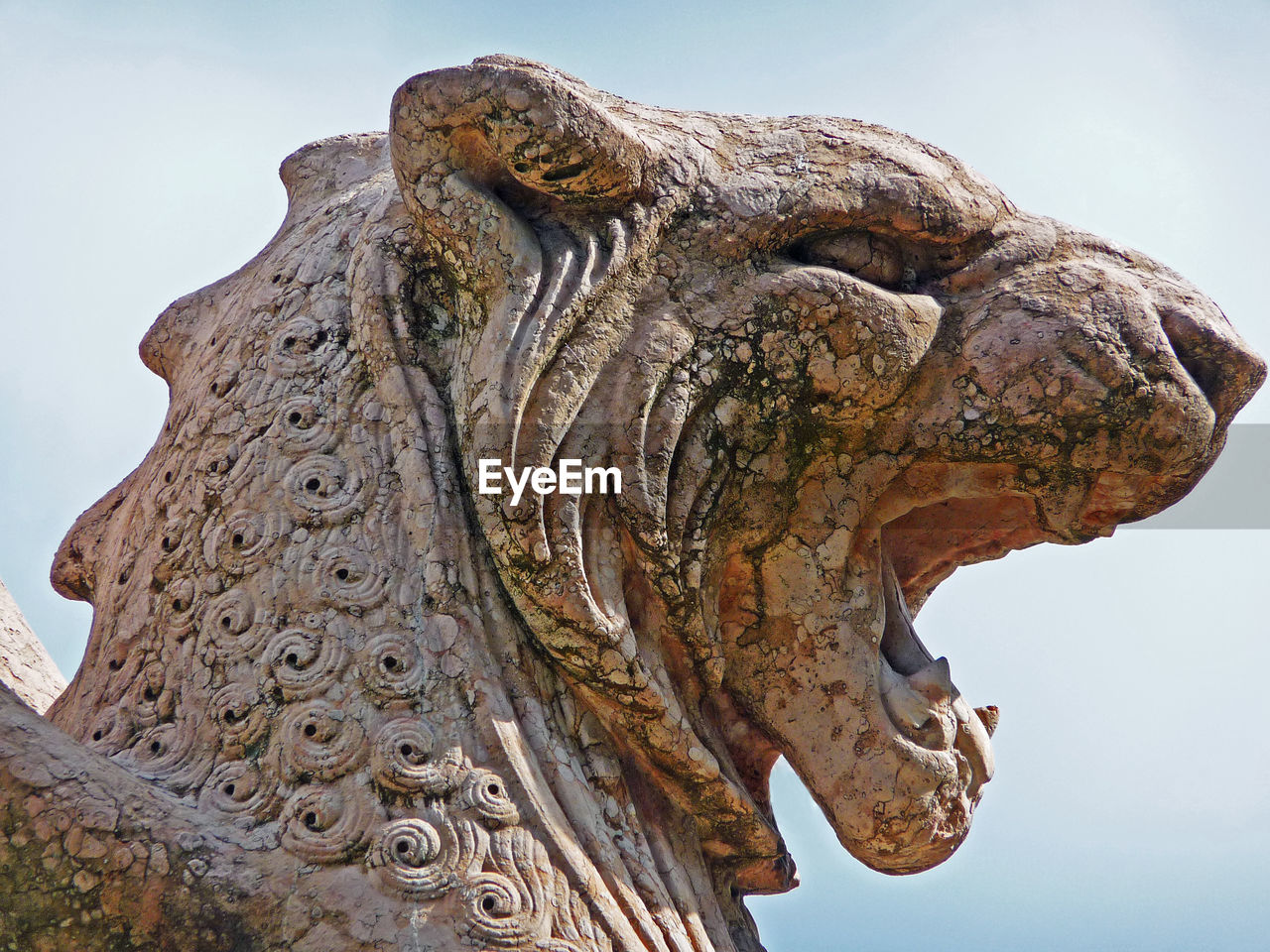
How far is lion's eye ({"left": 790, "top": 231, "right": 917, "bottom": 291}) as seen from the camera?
3.35m

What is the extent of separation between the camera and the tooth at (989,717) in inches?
147

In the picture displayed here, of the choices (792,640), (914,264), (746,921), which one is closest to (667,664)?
(792,640)

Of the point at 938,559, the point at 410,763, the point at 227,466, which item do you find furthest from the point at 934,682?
the point at 227,466

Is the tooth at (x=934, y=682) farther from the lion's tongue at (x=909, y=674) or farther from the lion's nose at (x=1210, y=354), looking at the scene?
the lion's nose at (x=1210, y=354)

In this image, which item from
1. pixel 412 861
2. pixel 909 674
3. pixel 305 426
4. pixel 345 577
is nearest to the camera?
pixel 412 861

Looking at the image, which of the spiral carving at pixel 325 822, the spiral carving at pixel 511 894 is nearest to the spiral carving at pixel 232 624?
the spiral carving at pixel 325 822

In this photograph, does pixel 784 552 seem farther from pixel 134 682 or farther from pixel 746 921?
pixel 134 682

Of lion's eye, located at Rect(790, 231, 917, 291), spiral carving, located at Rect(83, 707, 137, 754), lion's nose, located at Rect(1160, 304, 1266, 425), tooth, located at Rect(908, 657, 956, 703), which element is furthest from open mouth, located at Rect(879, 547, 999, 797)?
spiral carving, located at Rect(83, 707, 137, 754)

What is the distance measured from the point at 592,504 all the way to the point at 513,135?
2.62ft

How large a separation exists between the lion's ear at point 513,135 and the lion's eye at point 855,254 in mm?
428

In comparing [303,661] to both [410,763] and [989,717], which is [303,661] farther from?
[989,717]

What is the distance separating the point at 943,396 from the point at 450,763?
1367mm

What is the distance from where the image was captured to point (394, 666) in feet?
9.70

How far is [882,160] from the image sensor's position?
337 cm
